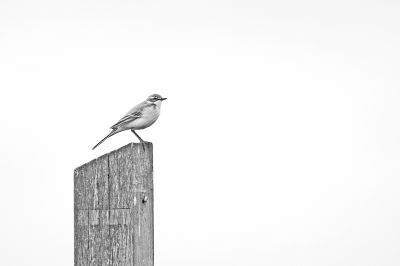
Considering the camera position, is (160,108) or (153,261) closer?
(153,261)

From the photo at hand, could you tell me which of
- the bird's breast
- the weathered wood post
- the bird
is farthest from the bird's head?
the weathered wood post

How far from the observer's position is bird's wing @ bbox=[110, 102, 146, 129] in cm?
1069

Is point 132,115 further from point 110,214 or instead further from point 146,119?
point 110,214

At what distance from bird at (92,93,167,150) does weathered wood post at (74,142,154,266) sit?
20.9 ft

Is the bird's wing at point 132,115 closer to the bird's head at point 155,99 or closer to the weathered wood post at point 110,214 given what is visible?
the bird's head at point 155,99

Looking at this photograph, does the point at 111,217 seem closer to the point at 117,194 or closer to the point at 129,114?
the point at 117,194

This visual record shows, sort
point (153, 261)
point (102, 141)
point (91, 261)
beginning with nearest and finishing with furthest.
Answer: point (91, 261), point (153, 261), point (102, 141)

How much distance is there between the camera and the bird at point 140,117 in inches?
421

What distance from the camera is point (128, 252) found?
420cm

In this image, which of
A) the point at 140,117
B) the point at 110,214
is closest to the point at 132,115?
the point at 140,117

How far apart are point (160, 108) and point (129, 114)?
1.92 feet

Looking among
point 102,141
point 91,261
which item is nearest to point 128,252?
point 91,261

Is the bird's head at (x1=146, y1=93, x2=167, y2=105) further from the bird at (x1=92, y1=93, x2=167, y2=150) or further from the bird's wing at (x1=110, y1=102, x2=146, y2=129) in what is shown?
the bird's wing at (x1=110, y1=102, x2=146, y2=129)

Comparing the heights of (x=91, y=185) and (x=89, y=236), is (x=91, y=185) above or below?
above
